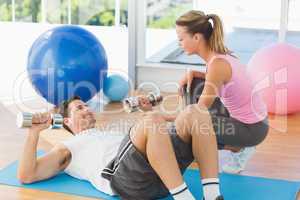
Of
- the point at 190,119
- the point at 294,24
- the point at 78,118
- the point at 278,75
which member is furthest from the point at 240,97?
the point at 294,24

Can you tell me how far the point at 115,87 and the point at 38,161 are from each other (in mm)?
1626

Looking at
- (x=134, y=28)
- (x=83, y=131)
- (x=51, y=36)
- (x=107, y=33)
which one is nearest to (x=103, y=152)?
(x=83, y=131)

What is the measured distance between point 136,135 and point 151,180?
180 millimetres

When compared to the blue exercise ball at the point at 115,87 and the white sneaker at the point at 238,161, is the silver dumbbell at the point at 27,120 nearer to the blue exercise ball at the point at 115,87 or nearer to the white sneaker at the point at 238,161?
the white sneaker at the point at 238,161

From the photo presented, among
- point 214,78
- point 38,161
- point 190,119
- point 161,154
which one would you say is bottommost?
point 38,161

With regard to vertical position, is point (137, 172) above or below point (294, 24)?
below

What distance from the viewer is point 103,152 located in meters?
2.16

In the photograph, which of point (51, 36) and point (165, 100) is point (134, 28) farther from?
point (51, 36)

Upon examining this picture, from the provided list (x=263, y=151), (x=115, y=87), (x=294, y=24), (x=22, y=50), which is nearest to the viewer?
(x=263, y=151)

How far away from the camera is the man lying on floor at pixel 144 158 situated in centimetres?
184

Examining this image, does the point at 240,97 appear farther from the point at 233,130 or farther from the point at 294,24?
the point at 294,24

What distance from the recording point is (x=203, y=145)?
1.88 meters

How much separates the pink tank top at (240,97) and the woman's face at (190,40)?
0.31 feet

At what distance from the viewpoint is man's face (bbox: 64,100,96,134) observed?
2293 mm
